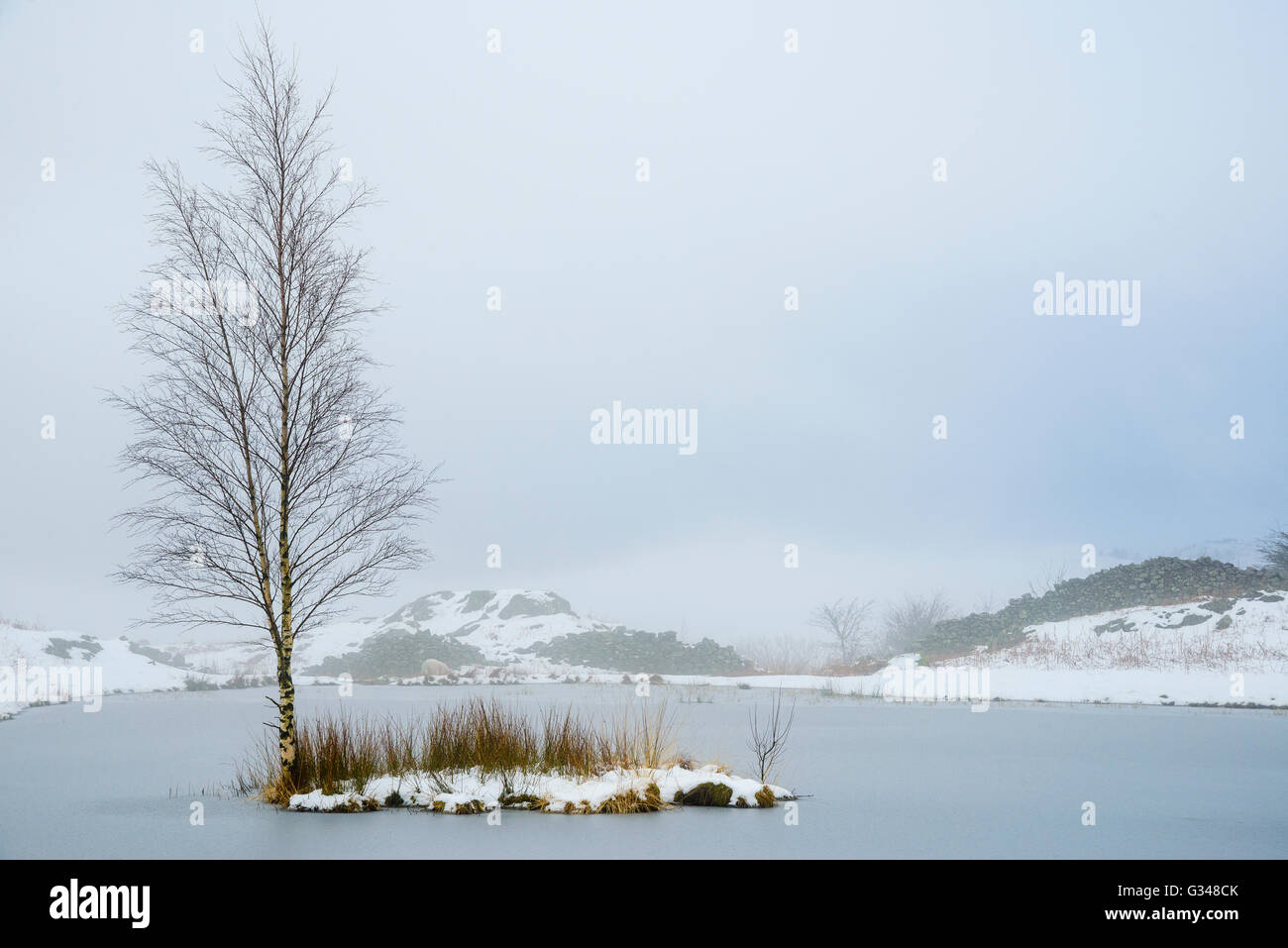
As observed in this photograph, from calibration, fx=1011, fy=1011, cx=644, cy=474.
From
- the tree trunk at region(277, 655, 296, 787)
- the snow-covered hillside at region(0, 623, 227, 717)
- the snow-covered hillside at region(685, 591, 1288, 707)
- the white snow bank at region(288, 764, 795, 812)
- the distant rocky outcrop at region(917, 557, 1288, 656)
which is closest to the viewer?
the white snow bank at region(288, 764, 795, 812)

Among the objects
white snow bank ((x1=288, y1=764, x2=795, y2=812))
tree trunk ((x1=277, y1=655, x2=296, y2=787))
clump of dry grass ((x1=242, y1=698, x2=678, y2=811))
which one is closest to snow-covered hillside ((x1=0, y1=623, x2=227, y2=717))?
tree trunk ((x1=277, y1=655, x2=296, y2=787))

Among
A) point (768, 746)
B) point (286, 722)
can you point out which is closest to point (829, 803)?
point (768, 746)

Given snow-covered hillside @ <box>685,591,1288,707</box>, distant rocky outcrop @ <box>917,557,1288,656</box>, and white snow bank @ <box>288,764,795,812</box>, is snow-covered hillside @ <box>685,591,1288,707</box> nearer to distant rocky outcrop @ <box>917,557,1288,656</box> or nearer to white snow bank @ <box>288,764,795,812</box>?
distant rocky outcrop @ <box>917,557,1288,656</box>

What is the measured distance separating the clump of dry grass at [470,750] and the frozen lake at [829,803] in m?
0.80

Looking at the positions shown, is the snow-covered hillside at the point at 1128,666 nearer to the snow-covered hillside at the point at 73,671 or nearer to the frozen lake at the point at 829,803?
the frozen lake at the point at 829,803

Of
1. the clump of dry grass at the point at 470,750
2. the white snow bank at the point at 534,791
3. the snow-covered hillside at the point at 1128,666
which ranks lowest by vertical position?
the snow-covered hillside at the point at 1128,666

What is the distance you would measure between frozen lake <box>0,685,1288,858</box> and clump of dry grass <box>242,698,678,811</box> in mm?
800

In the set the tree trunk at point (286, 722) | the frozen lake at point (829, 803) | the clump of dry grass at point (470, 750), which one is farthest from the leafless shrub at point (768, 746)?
the tree trunk at point (286, 722)

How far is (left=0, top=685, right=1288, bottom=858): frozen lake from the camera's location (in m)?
9.16

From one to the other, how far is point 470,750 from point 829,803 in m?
4.22

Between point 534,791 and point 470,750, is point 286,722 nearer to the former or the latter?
point 470,750

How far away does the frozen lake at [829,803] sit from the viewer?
30.0 feet

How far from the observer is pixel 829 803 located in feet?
37.0
